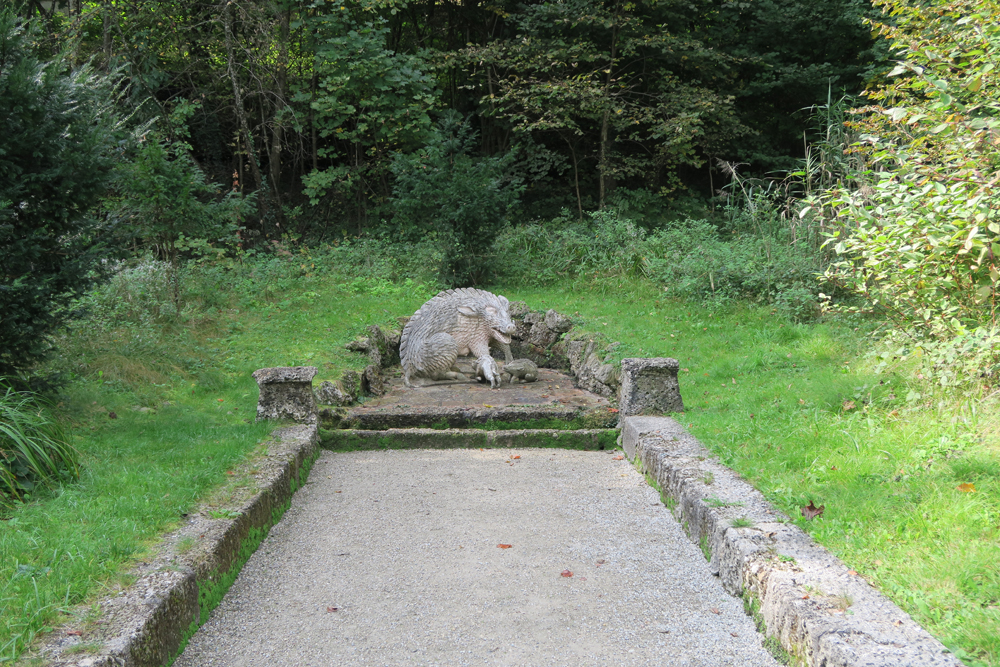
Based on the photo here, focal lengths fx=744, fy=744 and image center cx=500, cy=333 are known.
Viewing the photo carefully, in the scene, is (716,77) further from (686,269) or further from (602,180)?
(686,269)

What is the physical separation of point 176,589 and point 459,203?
970cm

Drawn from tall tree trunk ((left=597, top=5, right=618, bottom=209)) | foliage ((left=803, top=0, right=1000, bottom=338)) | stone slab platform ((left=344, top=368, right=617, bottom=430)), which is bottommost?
stone slab platform ((left=344, top=368, right=617, bottom=430))

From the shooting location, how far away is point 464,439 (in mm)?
6289

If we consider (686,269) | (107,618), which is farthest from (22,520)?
(686,269)

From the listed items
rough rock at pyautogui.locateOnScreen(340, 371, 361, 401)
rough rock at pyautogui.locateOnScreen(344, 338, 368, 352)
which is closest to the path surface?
rough rock at pyautogui.locateOnScreen(340, 371, 361, 401)

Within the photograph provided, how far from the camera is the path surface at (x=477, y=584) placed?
10.1ft

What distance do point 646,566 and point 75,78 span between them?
17.3 ft

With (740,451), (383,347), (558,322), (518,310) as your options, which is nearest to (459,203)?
(518,310)

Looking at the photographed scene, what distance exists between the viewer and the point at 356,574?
3.81 m

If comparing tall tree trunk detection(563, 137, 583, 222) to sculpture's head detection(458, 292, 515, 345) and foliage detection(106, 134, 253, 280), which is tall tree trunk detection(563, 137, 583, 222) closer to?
foliage detection(106, 134, 253, 280)

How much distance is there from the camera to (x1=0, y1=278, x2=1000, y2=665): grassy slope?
2.93 meters

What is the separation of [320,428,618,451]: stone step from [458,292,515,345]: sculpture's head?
168 cm

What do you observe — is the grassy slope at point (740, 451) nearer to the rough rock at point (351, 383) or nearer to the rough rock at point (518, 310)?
the rough rock at point (351, 383)

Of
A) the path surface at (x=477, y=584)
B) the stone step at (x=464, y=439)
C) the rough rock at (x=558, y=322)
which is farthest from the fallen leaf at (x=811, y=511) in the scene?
the rough rock at (x=558, y=322)
